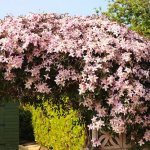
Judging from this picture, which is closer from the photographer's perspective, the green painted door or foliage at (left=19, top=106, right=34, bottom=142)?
the green painted door

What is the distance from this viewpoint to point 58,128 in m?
14.7

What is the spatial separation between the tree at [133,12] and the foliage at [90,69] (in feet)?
82.6

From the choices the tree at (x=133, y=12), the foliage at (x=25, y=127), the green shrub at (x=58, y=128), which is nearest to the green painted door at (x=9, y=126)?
the green shrub at (x=58, y=128)

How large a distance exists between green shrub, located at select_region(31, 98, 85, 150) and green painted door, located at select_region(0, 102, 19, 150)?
86 centimetres

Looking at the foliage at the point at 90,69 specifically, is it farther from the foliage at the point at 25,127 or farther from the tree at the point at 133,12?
the tree at the point at 133,12

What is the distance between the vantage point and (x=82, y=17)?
883 cm

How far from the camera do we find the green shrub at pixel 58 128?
1302cm

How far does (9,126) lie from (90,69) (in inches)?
388

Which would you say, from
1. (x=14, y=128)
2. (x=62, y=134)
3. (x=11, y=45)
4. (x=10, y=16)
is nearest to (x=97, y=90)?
(x=11, y=45)

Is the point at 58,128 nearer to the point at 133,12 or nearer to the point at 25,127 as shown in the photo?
the point at 25,127

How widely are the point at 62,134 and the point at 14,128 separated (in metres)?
3.37

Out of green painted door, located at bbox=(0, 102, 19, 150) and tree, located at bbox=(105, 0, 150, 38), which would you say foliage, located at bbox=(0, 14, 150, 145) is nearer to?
green painted door, located at bbox=(0, 102, 19, 150)

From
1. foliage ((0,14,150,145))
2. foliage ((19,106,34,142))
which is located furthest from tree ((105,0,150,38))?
foliage ((0,14,150,145))

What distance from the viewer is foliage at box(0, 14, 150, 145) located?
7.71m
